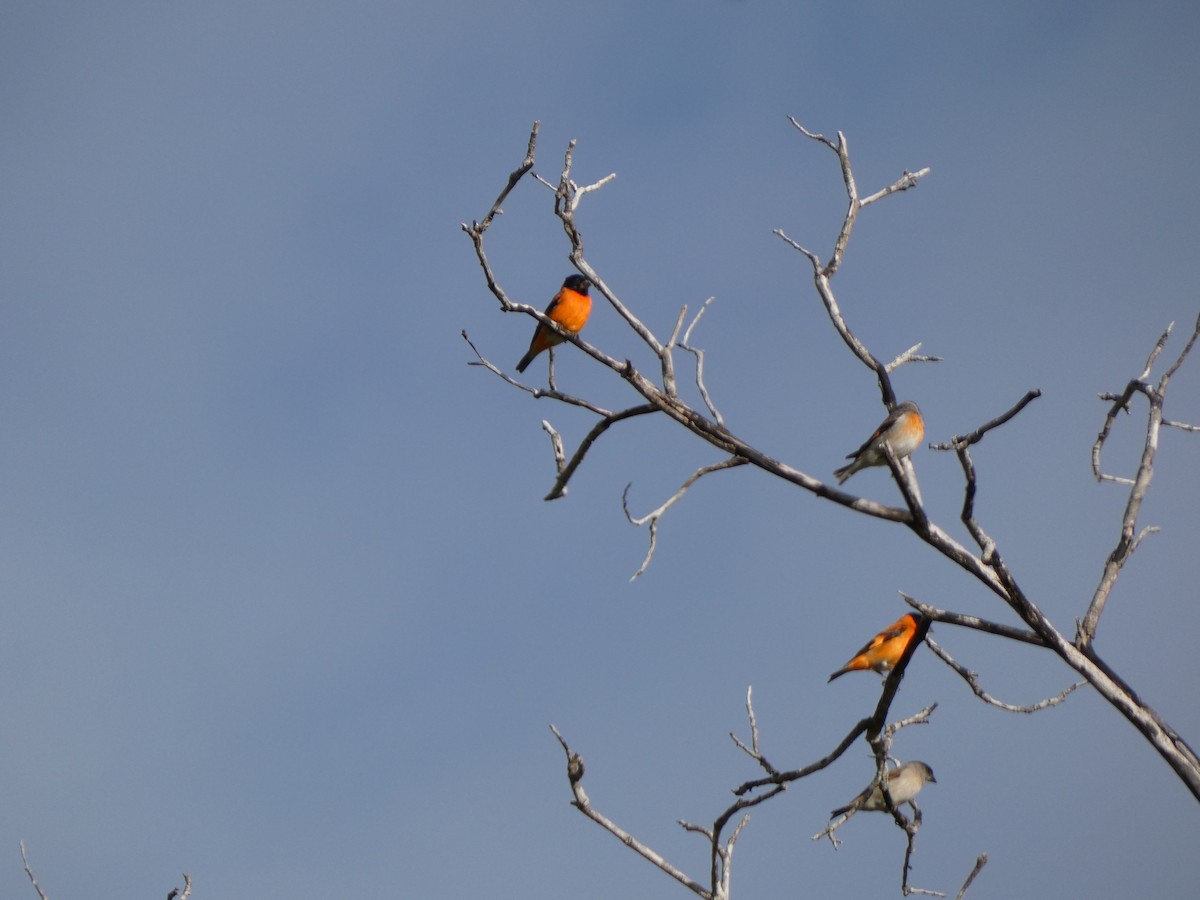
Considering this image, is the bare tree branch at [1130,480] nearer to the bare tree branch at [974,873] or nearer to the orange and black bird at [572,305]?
the bare tree branch at [974,873]

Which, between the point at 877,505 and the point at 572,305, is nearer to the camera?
the point at 877,505

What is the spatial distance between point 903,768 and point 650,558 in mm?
6746

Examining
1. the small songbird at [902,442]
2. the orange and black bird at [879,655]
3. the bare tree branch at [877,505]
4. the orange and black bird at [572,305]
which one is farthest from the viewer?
the orange and black bird at [572,305]

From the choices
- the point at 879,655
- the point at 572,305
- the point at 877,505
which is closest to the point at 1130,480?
the point at 877,505

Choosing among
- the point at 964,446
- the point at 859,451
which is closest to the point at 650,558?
the point at 964,446

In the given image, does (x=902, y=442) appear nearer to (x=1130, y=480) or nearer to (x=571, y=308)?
(x=1130, y=480)

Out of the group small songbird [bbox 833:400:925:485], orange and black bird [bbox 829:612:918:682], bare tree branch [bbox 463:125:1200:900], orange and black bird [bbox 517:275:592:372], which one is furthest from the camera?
orange and black bird [bbox 517:275:592:372]

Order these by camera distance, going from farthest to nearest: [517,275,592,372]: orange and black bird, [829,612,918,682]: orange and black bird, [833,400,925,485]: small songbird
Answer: [517,275,592,372]: orange and black bird
[829,612,918,682]: orange and black bird
[833,400,925,485]: small songbird

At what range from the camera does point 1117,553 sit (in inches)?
223

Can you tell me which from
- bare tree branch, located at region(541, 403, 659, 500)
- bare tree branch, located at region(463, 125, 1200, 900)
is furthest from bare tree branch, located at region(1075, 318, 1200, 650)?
bare tree branch, located at region(541, 403, 659, 500)

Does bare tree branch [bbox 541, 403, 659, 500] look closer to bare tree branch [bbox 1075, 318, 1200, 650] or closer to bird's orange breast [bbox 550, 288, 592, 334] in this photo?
bare tree branch [bbox 1075, 318, 1200, 650]

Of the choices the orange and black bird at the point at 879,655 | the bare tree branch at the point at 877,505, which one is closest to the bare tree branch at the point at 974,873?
the bare tree branch at the point at 877,505

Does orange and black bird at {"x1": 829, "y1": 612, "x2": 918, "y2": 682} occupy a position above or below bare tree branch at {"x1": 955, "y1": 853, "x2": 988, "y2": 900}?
above

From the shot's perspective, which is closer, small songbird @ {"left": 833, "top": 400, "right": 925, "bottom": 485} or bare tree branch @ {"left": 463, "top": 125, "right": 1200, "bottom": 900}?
bare tree branch @ {"left": 463, "top": 125, "right": 1200, "bottom": 900}
